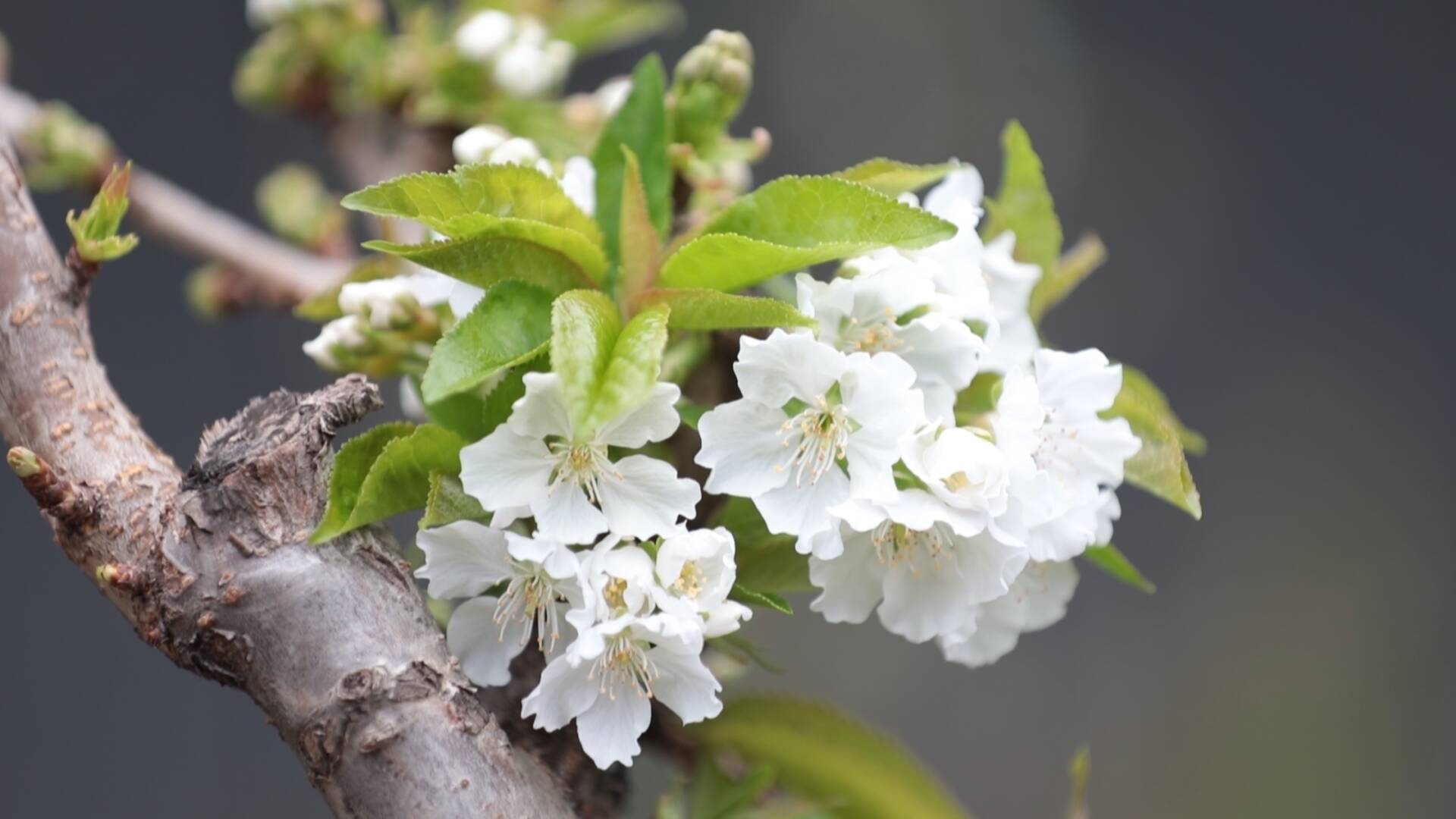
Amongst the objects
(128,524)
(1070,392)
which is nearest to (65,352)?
(128,524)

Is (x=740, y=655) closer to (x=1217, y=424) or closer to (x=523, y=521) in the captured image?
(x=523, y=521)

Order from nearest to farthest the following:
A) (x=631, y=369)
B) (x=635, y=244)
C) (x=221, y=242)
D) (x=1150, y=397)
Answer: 1. (x=631, y=369)
2. (x=635, y=244)
3. (x=1150, y=397)
4. (x=221, y=242)

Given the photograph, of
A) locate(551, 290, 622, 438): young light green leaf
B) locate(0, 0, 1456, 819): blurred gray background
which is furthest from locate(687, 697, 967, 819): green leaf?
locate(0, 0, 1456, 819): blurred gray background

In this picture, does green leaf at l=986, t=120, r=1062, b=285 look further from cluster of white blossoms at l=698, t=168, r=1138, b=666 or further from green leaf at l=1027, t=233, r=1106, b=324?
cluster of white blossoms at l=698, t=168, r=1138, b=666

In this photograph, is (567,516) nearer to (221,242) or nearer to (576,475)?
(576,475)

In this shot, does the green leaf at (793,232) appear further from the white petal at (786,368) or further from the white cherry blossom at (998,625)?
the white cherry blossom at (998,625)

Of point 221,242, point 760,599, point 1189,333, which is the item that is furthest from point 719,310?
point 1189,333
